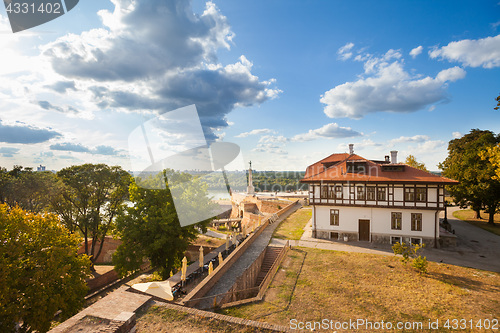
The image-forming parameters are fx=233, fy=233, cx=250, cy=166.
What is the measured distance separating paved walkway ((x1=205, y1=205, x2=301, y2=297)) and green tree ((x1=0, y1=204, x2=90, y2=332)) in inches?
278

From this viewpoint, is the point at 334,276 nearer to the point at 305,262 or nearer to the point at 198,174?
the point at 305,262

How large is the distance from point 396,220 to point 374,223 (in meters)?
1.66

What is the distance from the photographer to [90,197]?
22.6 m

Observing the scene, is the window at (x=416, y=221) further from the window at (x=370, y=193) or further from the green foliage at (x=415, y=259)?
the green foliage at (x=415, y=259)

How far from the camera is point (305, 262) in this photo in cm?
1598

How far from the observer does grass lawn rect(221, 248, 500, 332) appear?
9.85 metres

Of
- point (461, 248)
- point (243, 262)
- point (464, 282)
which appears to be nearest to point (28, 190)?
point (243, 262)

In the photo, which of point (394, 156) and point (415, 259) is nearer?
point (415, 259)

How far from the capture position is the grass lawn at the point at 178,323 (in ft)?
23.6

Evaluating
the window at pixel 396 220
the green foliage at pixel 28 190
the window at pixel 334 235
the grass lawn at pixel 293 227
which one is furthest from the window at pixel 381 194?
the green foliage at pixel 28 190

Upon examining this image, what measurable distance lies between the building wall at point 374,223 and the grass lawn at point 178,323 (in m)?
15.4

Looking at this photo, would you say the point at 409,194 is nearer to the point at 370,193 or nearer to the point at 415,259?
the point at 370,193

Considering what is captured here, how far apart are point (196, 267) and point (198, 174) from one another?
9.61 meters

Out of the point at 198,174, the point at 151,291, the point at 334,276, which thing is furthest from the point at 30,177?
the point at 334,276
